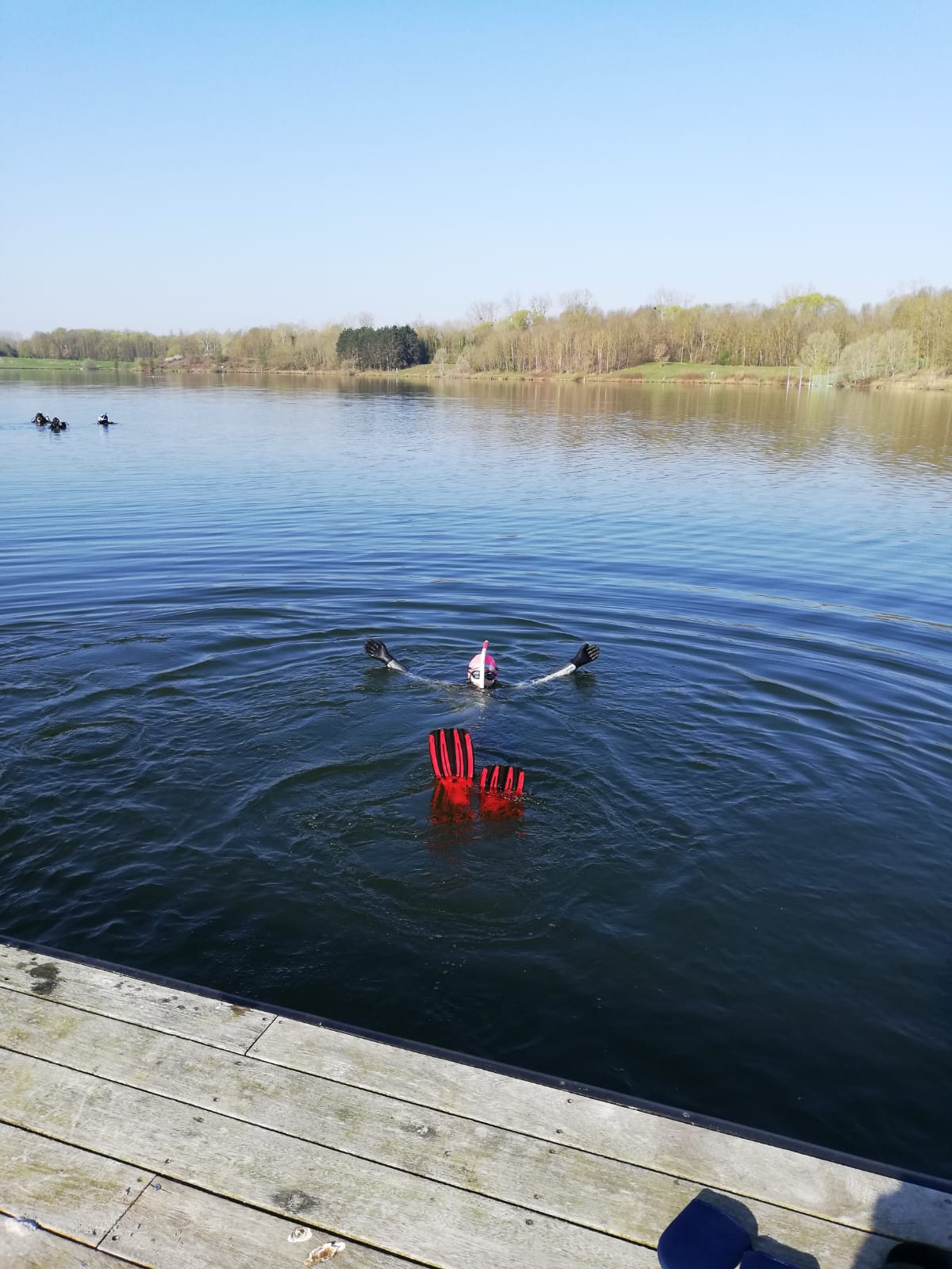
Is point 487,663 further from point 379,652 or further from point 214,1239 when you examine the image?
point 214,1239

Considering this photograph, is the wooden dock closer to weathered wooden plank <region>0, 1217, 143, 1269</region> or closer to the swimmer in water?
weathered wooden plank <region>0, 1217, 143, 1269</region>

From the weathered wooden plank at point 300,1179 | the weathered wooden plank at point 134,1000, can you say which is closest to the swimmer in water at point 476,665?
the weathered wooden plank at point 134,1000

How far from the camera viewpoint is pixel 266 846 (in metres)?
8.05

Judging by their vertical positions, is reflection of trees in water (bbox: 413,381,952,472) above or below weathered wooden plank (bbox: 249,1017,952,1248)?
above

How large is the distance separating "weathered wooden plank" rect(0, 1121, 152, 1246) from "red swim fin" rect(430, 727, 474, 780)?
498 centimetres

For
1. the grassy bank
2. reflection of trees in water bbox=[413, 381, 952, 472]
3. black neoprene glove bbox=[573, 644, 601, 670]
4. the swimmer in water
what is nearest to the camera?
the swimmer in water

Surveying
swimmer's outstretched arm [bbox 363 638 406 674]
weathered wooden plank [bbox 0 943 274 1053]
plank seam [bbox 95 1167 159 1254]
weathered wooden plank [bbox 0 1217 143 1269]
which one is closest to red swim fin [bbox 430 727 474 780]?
swimmer's outstretched arm [bbox 363 638 406 674]

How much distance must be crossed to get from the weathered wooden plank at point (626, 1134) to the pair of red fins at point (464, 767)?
3.86m

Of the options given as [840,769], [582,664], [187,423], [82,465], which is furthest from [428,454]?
[840,769]

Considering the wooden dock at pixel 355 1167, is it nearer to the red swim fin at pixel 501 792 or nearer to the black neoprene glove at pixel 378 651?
the red swim fin at pixel 501 792

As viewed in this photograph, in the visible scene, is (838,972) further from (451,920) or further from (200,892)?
(200,892)

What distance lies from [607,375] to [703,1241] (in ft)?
482

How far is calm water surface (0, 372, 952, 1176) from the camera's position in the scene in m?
6.14

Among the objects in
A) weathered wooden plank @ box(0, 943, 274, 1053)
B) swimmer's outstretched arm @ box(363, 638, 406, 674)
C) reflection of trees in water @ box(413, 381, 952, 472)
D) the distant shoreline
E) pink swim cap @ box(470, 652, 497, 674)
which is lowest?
weathered wooden plank @ box(0, 943, 274, 1053)
